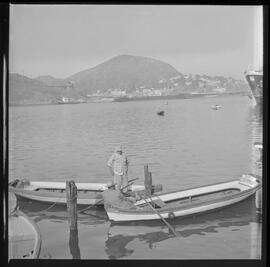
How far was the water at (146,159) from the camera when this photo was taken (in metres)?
2.94

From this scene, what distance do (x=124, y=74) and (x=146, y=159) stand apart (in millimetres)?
509

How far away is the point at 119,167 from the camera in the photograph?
9.78 ft

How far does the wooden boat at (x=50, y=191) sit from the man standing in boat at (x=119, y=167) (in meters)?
0.11

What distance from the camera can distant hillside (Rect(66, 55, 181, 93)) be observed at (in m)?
2.94

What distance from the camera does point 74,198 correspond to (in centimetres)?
293

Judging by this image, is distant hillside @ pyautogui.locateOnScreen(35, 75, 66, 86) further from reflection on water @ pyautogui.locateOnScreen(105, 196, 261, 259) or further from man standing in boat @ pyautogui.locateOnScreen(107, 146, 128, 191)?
reflection on water @ pyautogui.locateOnScreen(105, 196, 261, 259)

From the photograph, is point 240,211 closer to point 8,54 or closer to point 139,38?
point 139,38

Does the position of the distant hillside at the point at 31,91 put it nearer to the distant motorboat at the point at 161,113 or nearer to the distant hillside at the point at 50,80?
the distant hillside at the point at 50,80

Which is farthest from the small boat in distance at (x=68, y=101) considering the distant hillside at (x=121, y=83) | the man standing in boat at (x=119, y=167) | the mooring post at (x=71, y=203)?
the mooring post at (x=71, y=203)

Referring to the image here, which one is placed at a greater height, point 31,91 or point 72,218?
point 31,91

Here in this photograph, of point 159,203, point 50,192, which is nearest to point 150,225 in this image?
point 159,203

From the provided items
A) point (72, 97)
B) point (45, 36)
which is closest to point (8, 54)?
point (45, 36)

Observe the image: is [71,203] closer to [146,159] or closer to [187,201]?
[146,159]

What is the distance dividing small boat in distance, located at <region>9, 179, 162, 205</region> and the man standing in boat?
113 mm
